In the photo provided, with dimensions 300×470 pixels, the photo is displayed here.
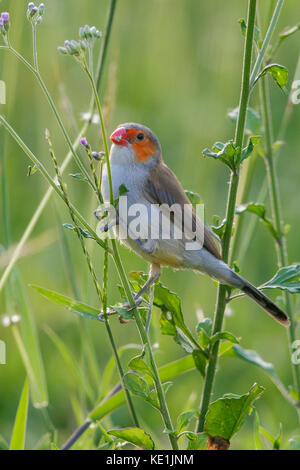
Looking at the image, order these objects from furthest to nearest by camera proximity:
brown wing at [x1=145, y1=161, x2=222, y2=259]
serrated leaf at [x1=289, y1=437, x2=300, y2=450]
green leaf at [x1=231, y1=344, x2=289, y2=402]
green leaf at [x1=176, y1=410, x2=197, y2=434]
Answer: brown wing at [x1=145, y1=161, x2=222, y2=259]
green leaf at [x1=231, y1=344, x2=289, y2=402]
serrated leaf at [x1=289, y1=437, x2=300, y2=450]
green leaf at [x1=176, y1=410, x2=197, y2=434]

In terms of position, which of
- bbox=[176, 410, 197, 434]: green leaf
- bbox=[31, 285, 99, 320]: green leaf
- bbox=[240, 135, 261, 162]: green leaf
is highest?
bbox=[240, 135, 261, 162]: green leaf

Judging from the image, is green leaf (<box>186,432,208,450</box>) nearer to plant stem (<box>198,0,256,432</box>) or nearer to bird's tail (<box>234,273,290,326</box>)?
plant stem (<box>198,0,256,432</box>)

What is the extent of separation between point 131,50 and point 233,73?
742 millimetres

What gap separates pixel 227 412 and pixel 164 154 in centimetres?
244

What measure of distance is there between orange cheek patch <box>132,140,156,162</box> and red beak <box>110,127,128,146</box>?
0.04 m

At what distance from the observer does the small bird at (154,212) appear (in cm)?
207

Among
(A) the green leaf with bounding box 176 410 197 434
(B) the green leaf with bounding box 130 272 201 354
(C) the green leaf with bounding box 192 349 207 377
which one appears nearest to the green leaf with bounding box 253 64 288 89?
(B) the green leaf with bounding box 130 272 201 354

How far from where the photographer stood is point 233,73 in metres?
3.92

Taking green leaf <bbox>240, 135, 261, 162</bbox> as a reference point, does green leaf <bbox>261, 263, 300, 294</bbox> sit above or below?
below

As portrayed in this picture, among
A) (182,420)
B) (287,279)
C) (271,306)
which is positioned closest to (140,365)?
(182,420)

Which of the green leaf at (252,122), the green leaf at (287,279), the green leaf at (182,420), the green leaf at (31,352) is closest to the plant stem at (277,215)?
the green leaf at (252,122)

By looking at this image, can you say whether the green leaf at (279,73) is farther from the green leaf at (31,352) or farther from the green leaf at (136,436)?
the green leaf at (31,352)

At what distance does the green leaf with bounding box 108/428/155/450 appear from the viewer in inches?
67.9
